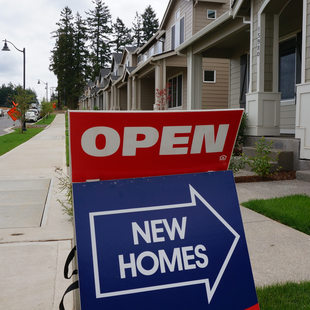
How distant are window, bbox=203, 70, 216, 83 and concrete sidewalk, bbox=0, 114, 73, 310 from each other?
12.3 metres

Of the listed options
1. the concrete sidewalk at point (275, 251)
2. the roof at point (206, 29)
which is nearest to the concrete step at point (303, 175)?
the concrete sidewalk at point (275, 251)

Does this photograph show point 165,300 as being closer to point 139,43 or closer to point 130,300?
point 130,300

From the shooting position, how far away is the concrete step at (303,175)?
6.99m

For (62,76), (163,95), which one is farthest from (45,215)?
(62,76)

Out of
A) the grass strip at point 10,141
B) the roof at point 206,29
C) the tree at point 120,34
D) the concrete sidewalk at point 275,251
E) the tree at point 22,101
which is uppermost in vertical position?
the tree at point 120,34

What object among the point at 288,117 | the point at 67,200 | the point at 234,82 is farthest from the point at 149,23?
the point at 67,200

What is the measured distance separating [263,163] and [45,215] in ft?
14.0

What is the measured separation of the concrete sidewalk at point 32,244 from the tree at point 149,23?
68.6 meters

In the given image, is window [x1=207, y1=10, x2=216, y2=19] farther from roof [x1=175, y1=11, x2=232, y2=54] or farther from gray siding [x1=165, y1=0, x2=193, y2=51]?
roof [x1=175, y1=11, x2=232, y2=54]

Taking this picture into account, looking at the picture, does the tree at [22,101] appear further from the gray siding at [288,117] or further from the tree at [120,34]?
the tree at [120,34]

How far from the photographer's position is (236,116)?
2051 mm

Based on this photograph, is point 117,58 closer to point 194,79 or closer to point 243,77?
point 194,79

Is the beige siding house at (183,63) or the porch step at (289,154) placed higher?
the beige siding house at (183,63)

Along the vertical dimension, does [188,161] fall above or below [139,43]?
below
